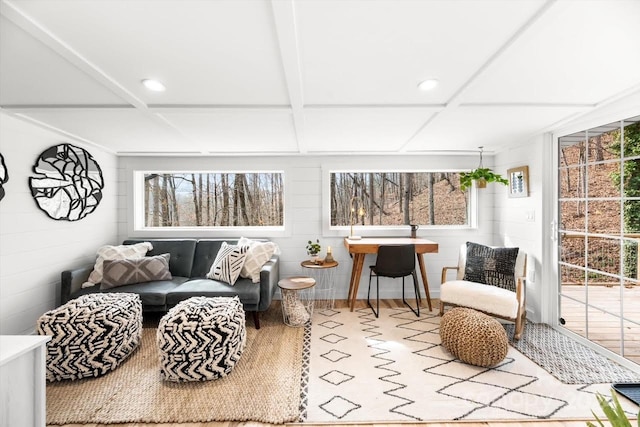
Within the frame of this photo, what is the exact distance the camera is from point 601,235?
2637 mm

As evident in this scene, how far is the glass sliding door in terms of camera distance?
2.39m

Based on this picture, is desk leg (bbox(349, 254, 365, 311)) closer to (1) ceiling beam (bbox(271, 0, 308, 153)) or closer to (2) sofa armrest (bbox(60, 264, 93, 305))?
(1) ceiling beam (bbox(271, 0, 308, 153))

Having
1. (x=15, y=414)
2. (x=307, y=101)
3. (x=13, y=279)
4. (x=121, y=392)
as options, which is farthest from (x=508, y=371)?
(x=13, y=279)

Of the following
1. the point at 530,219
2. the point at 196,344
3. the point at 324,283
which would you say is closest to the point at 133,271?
the point at 196,344

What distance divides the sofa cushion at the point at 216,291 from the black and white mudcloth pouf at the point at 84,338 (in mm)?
655

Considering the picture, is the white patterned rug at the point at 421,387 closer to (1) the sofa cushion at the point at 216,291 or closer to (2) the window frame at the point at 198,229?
(1) the sofa cushion at the point at 216,291

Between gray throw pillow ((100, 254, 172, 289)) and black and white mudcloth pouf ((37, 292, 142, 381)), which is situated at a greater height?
gray throw pillow ((100, 254, 172, 289))

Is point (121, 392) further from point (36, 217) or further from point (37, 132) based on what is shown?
point (37, 132)

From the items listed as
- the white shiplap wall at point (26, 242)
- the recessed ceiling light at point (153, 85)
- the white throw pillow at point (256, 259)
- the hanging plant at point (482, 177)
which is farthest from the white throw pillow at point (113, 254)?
the hanging plant at point (482, 177)

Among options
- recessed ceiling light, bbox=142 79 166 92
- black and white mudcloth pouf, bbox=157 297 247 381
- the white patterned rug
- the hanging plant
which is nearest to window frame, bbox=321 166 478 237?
the hanging plant

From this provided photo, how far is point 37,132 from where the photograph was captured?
9.70 ft

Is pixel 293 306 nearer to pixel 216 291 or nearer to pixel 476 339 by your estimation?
pixel 216 291

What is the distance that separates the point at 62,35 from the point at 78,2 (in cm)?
33

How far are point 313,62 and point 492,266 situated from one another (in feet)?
9.60
